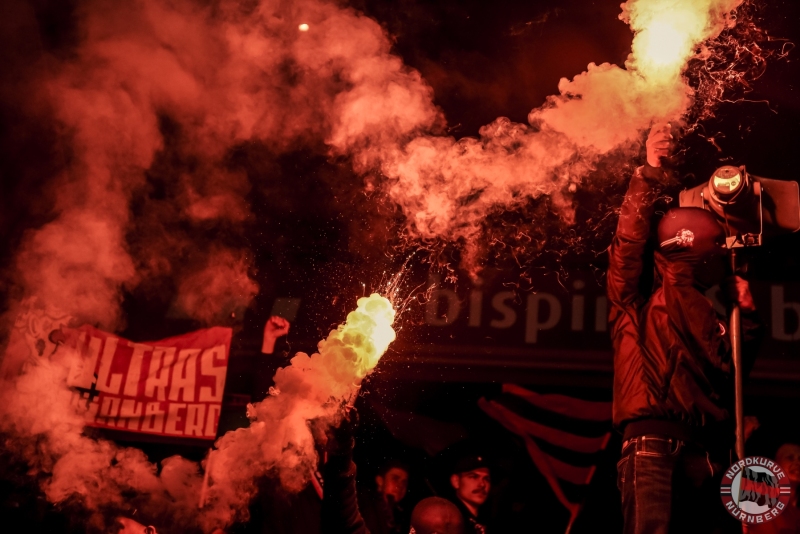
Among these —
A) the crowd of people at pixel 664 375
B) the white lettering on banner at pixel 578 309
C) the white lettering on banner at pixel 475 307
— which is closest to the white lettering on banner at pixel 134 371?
the white lettering on banner at pixel 475 307

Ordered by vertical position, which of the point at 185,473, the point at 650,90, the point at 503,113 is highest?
the point at 503,113

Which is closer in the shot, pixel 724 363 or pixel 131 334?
pixel 724 363

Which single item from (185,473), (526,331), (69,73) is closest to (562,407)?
(526,331)

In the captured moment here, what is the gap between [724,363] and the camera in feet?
10.2

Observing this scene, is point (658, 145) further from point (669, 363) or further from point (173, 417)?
point (173, 417)

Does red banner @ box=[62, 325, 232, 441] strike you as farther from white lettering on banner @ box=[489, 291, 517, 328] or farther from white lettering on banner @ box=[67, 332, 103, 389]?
white lettering on banner @ box=[489, 291, 517, 328]

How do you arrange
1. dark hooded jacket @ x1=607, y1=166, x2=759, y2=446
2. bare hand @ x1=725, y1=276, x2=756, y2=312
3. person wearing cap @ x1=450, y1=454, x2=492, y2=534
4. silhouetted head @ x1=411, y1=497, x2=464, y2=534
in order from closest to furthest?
dark hooded jacket @ x1=607, y1=166, x2=759, y2=446 → bare hand @ x1=725, y1=276, x2=756, y2=312 → silhouetted head @ x1=411, y1=497, x2=464, y2=534 → person wearing cap @ x1=450, y1=454, x2=492, y2=534

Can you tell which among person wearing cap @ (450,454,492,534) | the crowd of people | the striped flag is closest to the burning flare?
the crowd of people

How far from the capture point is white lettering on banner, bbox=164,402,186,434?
6082 mm

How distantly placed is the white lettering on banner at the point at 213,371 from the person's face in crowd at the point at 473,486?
216cm

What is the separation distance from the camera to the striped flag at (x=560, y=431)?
19.5 ft

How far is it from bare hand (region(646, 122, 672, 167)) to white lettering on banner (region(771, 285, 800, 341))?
3572 millimetres

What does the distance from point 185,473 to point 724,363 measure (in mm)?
3108

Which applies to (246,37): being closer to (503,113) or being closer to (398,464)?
(503,113)
